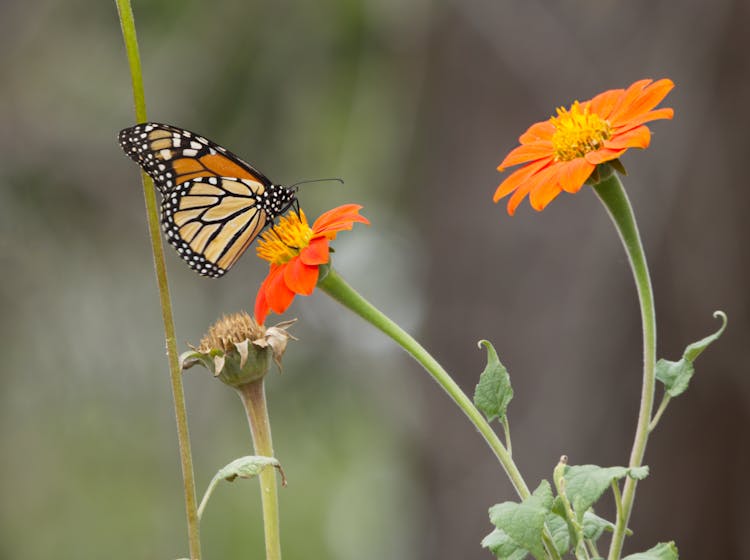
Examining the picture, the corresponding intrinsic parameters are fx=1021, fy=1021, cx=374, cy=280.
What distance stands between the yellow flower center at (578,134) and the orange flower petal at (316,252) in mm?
168

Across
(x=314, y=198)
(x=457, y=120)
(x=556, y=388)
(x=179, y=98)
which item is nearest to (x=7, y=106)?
(x=179, y=98)

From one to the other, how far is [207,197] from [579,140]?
0.45 m

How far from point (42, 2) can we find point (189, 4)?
1.88 feet

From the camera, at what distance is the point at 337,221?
60 centimetres

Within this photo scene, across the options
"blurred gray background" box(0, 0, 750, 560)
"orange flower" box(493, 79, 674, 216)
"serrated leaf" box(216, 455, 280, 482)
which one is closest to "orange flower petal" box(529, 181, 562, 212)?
"orange flower" box(493, 79, 674, 216)

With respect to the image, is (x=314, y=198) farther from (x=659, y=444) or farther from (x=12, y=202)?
(x=659, y=444)

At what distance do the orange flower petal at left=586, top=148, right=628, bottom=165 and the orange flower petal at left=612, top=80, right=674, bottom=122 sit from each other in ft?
0.14

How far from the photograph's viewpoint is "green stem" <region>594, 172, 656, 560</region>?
1.76 feet

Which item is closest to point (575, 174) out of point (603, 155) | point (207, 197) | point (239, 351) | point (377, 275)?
point (603, 155)

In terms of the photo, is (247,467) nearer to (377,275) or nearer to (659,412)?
(659,412)

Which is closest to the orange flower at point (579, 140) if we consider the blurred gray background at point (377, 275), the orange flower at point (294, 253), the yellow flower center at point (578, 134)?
the yellow flower center at point (578, 134)

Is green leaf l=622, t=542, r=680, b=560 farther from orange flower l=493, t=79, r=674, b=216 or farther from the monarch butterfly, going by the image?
the monarch butterfly

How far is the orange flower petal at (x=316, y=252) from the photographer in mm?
585

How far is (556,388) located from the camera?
2.27 m
